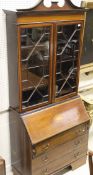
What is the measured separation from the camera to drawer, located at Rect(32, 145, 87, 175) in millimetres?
2337

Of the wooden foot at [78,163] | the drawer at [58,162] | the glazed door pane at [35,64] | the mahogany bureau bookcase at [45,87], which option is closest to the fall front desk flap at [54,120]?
the mahogany bureau bookcase at [45,87]

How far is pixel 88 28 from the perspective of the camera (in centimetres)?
283

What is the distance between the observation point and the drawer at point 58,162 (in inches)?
92.0

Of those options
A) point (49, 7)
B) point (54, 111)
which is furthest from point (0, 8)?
point (54, 111)

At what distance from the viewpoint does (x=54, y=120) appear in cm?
237

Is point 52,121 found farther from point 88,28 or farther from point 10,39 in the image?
point 88,28

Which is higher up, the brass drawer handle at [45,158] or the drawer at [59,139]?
the drawer at [59,139]

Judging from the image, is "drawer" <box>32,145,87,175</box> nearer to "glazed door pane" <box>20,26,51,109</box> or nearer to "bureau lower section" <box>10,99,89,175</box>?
"bureau lower section" <box>10,99,89,175</box>

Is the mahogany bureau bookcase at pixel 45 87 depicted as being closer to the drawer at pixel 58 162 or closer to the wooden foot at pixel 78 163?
the drawer at pixel 58 162

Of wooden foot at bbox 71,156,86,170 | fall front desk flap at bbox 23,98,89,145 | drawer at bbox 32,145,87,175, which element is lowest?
wooden foot at bbox 71,156,86,170

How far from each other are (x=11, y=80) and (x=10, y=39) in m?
0.36

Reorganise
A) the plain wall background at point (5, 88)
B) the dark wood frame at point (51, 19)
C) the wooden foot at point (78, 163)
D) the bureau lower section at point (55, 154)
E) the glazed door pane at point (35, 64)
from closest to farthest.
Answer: the dark wood frame at point (51, 19)
the glazed door pane at point (35, 64)
the plain wall background at point (5, 88)
the bureau lower section at point (55, 154)
the wooden foot at point (78, 163)

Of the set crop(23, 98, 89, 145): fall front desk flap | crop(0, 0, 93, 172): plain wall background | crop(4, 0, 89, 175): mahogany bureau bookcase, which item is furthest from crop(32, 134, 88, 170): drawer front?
crop(0, 0, 93, 172): plain wall background

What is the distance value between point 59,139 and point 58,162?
0.89 feet
